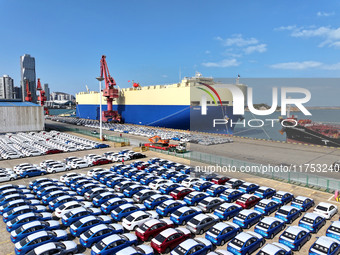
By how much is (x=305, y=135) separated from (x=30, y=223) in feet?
217

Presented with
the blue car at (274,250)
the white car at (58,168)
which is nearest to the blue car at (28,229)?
the blue car at (274,250)

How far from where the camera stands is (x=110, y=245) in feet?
39.2

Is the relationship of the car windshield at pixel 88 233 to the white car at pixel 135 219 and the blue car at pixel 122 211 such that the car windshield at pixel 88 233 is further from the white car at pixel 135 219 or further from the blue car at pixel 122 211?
the blue car at pixel 122 211

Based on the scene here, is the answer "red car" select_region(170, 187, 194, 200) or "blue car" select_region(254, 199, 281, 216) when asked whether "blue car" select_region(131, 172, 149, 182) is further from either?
"blue car" select_region(254, 199, 281, 216)

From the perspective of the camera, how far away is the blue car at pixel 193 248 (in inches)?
458

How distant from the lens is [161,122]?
82.8m

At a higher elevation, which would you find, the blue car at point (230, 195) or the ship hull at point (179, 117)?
the ship hull at point (179, 117)

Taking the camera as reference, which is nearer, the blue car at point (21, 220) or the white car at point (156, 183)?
the blue car at point (21, 220)

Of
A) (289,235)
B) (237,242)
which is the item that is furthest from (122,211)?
(289,235)

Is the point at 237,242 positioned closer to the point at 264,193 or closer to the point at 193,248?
the point at 193,248

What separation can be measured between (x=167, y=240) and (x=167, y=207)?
4.42 meters

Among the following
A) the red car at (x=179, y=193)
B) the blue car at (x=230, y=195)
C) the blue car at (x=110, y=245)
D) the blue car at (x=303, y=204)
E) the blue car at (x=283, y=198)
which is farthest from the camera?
the red car at (x=179, y=193)

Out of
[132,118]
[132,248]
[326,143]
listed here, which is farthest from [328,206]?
[132,118]

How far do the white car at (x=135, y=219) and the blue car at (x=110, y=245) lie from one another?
77.6 inches
